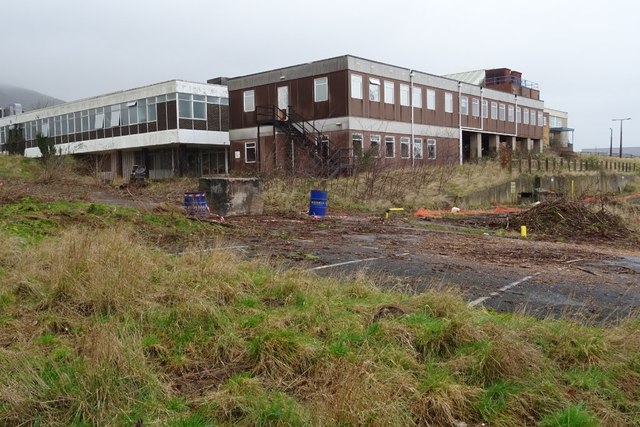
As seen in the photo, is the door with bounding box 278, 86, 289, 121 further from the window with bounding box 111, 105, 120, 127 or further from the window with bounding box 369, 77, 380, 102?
the window with bounding box 111, 105, 120, 127

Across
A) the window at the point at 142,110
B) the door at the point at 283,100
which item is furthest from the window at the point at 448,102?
the window at the point at 142,110

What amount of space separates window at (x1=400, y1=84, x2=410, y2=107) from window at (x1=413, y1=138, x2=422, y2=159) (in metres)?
2.60

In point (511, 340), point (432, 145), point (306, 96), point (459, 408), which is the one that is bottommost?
point (459, 408)

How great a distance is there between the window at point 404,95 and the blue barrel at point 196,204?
974 inches

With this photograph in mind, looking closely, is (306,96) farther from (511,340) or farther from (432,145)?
(511,340)

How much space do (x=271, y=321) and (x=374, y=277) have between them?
2935 millimetres

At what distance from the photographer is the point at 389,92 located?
3678cm

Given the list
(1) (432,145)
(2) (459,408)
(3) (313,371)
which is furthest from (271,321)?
(1) (432,145)

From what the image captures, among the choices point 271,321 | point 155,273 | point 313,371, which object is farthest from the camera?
point 155,273

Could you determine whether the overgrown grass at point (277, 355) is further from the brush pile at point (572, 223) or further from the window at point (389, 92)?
the window at point (389, 92)

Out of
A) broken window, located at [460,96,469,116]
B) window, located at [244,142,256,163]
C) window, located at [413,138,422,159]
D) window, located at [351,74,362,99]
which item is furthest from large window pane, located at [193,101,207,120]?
broken window, located at [460,96,469,116]

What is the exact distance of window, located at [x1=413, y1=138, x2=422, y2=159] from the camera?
1514 inches

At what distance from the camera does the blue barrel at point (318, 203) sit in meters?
18.7

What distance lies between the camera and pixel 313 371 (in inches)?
178
